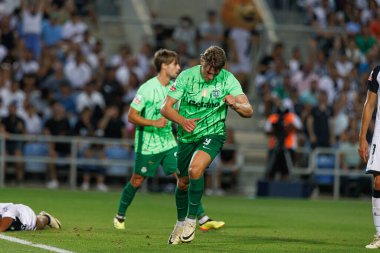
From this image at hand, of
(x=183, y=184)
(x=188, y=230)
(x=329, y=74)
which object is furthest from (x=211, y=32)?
(x=188, y=230)

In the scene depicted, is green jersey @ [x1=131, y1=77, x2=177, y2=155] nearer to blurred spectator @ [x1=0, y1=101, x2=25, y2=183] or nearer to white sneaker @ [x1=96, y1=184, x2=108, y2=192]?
white sneaker @ [x1=96, y1=184, x2=108, y2=192]

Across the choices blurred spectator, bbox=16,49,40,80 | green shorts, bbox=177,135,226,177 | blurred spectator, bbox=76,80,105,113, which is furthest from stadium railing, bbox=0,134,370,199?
green shorts, bbox=177,135,226,177

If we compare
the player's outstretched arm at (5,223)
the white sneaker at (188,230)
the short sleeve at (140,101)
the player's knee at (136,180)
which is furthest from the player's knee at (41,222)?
the short sleeve at (140,101)

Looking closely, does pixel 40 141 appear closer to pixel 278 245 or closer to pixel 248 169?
pixel 248 169

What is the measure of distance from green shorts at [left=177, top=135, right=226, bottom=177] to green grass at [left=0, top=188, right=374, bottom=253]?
0.89 meters

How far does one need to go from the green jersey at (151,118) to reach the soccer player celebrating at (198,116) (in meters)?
2.40

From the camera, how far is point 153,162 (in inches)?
591

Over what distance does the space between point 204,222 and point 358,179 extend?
40.5 ft

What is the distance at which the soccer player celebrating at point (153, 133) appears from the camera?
14.9 m

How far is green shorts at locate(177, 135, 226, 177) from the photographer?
1219 cm

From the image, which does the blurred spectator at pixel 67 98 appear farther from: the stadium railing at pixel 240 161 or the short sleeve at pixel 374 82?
the short sleeve at pixel 374 82

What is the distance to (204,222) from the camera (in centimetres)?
1502

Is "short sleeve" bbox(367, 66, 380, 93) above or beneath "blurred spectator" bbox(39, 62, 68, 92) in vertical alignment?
beneath

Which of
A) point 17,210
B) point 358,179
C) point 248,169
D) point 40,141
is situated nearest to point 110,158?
point 40,141
